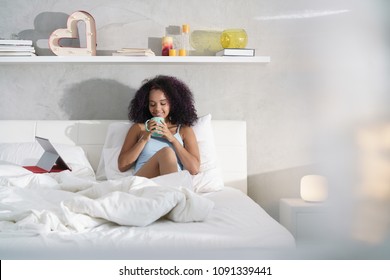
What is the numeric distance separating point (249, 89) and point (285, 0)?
59cm

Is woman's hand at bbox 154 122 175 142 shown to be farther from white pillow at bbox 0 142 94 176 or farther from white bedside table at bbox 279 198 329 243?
white bedside table at bbox 279 198 329 243

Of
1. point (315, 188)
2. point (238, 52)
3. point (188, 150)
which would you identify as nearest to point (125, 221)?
point (188, 150)

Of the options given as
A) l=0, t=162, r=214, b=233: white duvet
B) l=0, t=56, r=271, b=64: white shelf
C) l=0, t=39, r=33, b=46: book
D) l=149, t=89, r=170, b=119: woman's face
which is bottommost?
l=0, t=162, r=214, b=233: white duvet

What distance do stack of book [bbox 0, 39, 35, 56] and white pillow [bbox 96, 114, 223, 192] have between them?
69 centimetres

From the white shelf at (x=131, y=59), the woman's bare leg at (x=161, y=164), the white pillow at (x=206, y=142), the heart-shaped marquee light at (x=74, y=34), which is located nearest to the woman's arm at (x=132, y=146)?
the woman's bare leg at (x=161, y=164)

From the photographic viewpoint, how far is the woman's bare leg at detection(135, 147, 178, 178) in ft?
9.49

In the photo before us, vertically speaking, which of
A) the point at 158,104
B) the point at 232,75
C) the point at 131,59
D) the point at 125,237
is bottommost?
the point at 125,237

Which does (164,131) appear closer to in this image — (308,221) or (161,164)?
(161,164)

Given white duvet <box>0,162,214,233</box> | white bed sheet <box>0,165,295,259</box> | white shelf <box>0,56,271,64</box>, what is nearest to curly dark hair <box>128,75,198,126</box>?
white shelf <box>0,56,271,64</box>

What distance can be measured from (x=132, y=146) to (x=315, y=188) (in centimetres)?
104

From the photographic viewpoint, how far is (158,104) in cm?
319

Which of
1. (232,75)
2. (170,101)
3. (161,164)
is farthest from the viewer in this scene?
(232,75)

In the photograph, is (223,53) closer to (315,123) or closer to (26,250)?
(315,123)

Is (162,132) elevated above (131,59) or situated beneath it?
situated beneath
